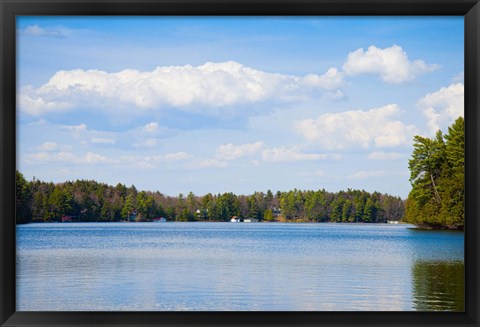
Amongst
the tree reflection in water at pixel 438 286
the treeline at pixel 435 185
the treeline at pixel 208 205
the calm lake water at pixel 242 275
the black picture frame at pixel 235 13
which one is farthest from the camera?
the treeline at pixel 208 205

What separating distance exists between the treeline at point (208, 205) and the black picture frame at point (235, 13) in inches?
→ 570

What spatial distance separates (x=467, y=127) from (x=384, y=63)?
40.7 ft

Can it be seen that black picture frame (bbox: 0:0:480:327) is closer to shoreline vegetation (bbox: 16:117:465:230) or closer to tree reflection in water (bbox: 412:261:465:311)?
tree reflection in water (bbox: 412:261:465:311)

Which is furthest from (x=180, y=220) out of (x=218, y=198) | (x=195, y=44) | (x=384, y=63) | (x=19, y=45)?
(x=19, y=45)

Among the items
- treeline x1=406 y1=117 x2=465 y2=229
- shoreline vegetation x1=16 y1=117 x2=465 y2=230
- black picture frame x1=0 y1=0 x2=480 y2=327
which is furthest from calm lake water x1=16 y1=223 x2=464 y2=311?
shoreline vegetation x1=16 y1=117 x2=465 y2=230

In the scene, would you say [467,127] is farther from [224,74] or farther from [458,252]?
[224,74]

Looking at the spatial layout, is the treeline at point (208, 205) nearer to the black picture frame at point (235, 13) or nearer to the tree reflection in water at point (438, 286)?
the tree reflection in water at point (438, 286)

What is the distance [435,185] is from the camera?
1955 centimetres

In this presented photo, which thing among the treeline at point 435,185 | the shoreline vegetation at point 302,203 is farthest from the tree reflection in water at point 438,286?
the treeline at point 435,185

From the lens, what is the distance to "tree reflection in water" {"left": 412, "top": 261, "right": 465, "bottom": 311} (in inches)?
274

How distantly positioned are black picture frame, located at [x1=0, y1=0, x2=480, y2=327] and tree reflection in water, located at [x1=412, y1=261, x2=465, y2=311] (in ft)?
7.23

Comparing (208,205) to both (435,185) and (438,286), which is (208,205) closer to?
(435,185)

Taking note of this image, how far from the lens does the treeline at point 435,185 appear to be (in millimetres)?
18281

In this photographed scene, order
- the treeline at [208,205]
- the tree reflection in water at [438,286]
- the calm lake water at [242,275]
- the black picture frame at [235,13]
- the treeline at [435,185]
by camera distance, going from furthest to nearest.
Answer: the treeline at [208,205]
the treeline at [435,185]
the calm lake water at [242,275]
the tree reflection in water at [438,286]
the black picture frame at [235,13]
